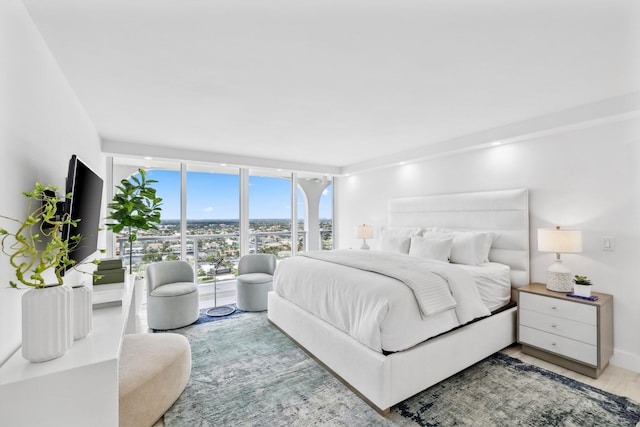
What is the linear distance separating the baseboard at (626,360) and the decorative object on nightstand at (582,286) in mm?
664

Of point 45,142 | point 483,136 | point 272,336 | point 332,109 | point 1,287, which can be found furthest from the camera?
point 483,136

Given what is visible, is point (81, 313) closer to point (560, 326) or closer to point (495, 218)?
point (560, 326)

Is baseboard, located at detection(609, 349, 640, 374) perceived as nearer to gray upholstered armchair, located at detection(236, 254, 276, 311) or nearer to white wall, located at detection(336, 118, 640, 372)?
white wall, located at detection(336, 118, 640, 372)

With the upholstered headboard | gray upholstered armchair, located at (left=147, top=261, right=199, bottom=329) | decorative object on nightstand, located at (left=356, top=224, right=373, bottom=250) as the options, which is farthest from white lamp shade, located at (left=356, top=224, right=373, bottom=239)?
gray upholstered armchair, located at (left=147, top=261, right=199, bottom=329)

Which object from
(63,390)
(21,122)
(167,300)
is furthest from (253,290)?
(21,122)

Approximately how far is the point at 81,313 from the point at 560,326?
146 inches

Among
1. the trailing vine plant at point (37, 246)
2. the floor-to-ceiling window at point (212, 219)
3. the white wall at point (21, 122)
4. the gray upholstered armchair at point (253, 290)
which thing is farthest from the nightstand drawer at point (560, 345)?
the floor-to-ceiling window at point (212, 219)

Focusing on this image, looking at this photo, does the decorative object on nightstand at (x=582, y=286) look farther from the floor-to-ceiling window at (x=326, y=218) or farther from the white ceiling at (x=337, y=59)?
the floor-to-ceiling window at (x=326, y=218)

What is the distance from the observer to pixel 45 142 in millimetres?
1839

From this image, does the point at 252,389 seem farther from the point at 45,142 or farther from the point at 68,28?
the point at 68,28

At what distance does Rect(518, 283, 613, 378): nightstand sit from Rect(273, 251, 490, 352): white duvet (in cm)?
67

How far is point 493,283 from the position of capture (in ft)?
10.2

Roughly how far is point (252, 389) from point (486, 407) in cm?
178

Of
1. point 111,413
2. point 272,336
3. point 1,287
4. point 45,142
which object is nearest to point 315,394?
point 272,336
